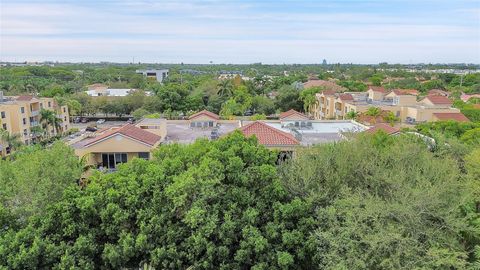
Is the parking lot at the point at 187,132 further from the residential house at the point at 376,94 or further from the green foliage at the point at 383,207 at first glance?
the residential house at the point at 376,94

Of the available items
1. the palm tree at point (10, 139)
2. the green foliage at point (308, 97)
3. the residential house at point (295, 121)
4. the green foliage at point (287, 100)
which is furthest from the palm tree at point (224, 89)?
the palm tree at point (10, 139)

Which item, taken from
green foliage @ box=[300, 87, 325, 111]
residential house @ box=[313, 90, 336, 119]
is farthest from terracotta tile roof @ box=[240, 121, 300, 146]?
green foliage @ box=[300, 87, 325, 111]

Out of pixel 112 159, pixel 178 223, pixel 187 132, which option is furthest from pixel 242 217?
pixel 187 132

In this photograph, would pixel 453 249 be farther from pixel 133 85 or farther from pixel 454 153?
pixel 133 85

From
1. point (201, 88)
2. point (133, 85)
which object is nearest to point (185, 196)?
point (201, 88)

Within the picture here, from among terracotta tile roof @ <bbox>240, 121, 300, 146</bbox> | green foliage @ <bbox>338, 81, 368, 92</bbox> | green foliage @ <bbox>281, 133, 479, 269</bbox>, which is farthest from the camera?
green foliage @ <bbox>338, 81, 368, 92</bbox>

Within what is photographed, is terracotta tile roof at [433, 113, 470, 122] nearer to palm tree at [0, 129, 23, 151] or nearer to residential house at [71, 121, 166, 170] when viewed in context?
residential house at [71, 121, 166, 170]
